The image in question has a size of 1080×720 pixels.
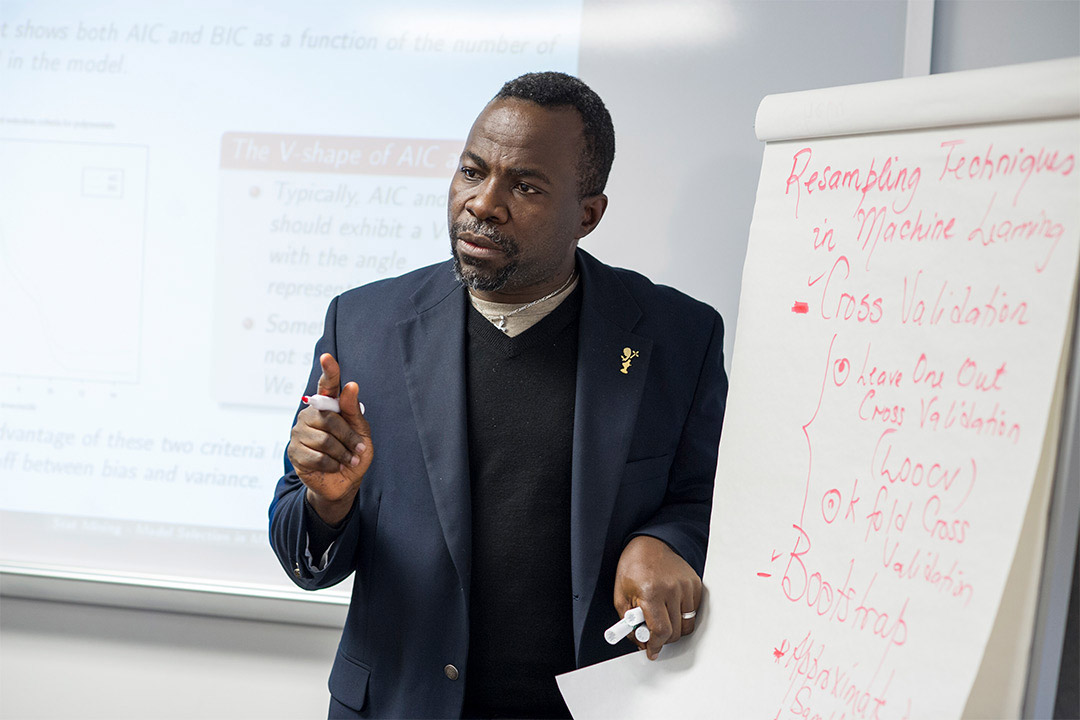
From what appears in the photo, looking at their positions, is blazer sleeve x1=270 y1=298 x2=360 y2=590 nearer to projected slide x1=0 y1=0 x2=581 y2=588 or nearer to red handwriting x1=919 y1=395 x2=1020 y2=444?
projected slide x1=0 y1=0 x2=581 y2=588

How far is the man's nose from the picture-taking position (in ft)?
4.09

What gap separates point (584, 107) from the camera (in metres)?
1.36

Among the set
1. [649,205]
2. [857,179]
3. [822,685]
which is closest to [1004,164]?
[857,179]

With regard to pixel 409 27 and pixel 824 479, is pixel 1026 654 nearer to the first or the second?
pixel 824 479

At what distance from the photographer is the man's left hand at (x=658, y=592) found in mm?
1088

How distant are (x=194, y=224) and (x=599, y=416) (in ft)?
3.60

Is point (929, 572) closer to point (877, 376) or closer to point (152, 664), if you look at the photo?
point (877, 376)

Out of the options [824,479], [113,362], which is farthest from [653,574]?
[113,362]

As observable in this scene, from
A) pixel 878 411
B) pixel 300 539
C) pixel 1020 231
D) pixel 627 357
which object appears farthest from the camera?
pixel 627 357

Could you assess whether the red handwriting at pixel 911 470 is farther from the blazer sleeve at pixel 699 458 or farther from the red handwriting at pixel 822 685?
the blazer sleeve at pixel 699 458

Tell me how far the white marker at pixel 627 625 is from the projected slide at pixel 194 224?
965mm

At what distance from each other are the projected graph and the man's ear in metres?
1.07

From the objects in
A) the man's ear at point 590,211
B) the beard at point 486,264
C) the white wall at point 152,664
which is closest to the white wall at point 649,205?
the white wall at point 152,664

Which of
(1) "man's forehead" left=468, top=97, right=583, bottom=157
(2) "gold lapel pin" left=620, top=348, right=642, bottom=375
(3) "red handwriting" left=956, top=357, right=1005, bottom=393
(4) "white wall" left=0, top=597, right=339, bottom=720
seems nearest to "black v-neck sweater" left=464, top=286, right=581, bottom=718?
(2) "gold lapel pin" left=620, top=348, right=642, bottom=375
